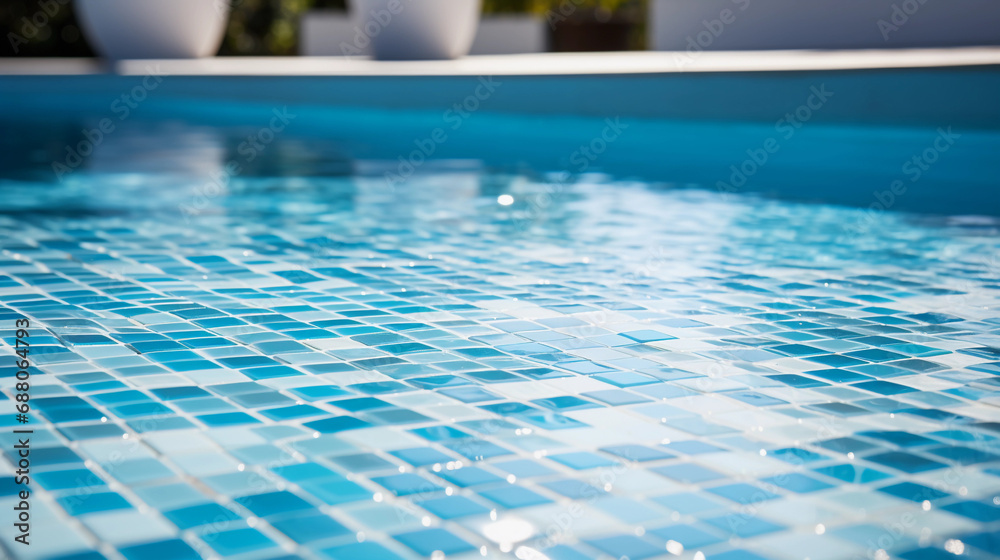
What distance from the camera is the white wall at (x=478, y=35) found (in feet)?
38.9

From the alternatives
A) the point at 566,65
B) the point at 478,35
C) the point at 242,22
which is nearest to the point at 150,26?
the point at 242,22

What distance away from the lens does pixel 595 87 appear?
6012 mm

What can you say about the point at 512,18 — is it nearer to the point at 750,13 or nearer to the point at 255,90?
the point at 750,13

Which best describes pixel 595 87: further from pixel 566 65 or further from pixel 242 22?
pixel 242 22

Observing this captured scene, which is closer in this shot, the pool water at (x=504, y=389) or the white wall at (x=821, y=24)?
the pool water at (x=504, y=389)

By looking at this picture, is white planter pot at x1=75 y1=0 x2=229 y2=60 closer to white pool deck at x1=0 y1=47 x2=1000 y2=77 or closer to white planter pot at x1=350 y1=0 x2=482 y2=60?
white pool deck at x1=0 y1=47 x2=1000 y2=77

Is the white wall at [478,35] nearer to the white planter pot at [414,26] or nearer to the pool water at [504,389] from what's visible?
the white planter pot at [414,26]

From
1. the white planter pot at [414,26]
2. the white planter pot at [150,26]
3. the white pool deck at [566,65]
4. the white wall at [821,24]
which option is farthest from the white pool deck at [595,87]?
the white wall at [821,24]

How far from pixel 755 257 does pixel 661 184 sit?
177 centimetres

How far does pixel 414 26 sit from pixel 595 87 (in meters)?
3.24

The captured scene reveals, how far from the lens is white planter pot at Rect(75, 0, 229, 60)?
9375 mm

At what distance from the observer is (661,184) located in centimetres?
496

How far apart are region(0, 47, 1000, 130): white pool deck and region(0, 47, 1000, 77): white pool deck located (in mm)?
14

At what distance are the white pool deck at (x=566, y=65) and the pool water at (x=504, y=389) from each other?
93.6 inches
